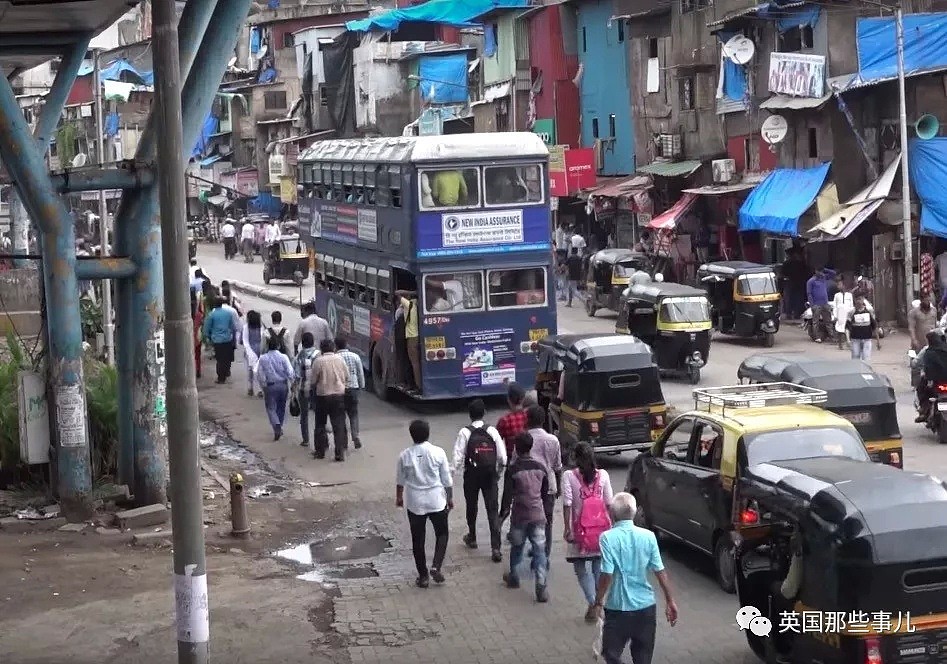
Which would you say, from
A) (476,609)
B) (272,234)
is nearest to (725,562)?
(476,609)

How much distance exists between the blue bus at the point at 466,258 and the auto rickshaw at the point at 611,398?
4.33 metres

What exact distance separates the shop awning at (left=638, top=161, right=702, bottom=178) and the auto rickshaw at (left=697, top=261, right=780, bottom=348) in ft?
33.5

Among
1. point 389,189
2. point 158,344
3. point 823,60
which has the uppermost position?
point 823,60

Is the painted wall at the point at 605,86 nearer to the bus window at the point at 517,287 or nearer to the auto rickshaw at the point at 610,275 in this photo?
the auto rickshaw at the point at 610,275

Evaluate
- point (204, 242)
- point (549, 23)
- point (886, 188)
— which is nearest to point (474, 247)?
point (886, 188)

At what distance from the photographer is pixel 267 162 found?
77438mm

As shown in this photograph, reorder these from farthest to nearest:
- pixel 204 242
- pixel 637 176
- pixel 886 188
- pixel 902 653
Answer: pixel 204 242 < pixel 637 176 < pixel 886 188 < pixel 902 653

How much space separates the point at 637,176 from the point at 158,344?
32.9m

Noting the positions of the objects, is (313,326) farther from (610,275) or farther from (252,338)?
(610,275)

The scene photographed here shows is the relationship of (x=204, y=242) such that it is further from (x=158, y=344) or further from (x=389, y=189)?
(x=158, y=344)

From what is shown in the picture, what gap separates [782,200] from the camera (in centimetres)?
3500

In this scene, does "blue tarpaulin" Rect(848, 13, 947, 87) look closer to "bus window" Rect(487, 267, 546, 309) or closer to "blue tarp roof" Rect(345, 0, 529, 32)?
"bus window" Rect(487, 267, 546, 309)

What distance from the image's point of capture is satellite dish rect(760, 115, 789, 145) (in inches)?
1363

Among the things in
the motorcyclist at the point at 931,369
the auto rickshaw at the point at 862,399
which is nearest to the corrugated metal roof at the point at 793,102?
the motorcyclist at the point at 931,369
